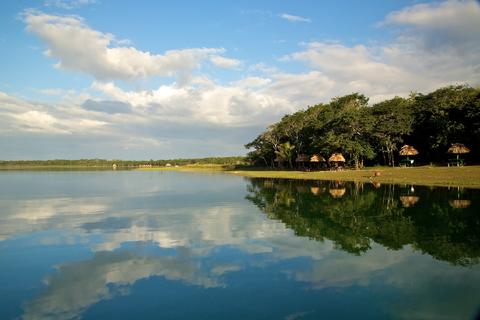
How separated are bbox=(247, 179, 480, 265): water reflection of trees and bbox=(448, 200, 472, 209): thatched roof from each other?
20mm

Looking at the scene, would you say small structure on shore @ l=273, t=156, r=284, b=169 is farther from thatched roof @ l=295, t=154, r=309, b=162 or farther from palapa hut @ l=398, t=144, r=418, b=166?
palapa hut @ l=398, t=144, r=418, b=166

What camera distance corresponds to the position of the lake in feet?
23.3

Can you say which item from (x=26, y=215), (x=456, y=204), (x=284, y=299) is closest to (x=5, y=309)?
(x=284, y=299)

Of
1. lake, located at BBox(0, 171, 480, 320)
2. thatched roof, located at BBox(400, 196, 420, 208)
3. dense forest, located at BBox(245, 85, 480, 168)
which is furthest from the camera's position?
dense forest, located at BBox(245, 85, 480, 168)

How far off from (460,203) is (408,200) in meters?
2.78

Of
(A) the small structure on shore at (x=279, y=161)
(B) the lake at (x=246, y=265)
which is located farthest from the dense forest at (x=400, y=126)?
(B) the lake at (x=246, y=265)

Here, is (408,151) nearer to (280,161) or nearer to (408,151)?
(408,151)

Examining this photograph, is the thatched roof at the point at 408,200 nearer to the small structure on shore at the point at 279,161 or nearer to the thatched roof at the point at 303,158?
the thatched roof at the point at 303,158

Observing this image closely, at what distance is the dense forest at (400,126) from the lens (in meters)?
43.2

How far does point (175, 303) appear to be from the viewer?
7367 mm

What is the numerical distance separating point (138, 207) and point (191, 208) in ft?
10.5

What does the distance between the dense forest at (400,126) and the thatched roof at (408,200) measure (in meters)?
21.7

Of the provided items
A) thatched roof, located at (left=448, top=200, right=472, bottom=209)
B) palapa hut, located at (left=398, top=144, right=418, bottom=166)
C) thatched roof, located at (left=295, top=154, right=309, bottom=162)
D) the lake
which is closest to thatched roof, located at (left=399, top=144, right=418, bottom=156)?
palapa hut, located at (left=398, top=144, right=418, bottom=166)

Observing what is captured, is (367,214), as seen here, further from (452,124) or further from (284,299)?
(452,124)
